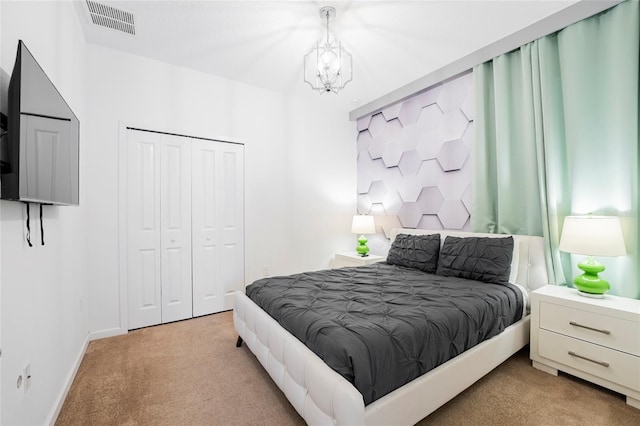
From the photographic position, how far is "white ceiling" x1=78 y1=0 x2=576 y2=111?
2266 mm

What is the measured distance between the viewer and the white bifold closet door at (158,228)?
2934 mm

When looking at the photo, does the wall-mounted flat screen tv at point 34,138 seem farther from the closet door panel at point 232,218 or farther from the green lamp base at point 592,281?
the green lamp base at point 592,281

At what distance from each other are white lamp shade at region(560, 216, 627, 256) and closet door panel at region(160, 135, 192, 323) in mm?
3498

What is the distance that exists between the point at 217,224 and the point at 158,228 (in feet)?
2.02

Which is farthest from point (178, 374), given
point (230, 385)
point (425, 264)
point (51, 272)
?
point (425, 264)

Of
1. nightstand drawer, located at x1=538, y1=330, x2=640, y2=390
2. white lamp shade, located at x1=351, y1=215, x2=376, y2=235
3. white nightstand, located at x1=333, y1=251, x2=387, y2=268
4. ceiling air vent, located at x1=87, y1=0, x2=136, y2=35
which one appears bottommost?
nightstand drawer, located at x1=538, y1=330, x2=640, y2=390

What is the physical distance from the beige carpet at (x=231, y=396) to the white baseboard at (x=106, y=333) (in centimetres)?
30

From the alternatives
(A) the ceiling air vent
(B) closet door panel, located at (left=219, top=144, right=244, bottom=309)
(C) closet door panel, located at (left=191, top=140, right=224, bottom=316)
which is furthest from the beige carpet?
(A) the ceiling air vent

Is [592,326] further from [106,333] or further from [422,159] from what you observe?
[106,333]

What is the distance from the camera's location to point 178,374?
2.10 meters

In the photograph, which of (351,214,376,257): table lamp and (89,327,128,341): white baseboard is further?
(351,214,376,257): table lamp

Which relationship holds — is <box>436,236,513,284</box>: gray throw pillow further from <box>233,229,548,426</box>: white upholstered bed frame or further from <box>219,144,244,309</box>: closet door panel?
<box>219,144,244,309</box>: closet door panel

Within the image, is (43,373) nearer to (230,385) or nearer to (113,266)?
(230,385)

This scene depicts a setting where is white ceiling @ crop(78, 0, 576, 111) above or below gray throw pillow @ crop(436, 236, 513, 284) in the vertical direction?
above
